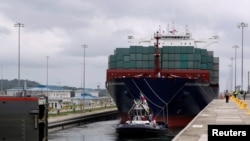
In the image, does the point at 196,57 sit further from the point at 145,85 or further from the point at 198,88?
the point at 145,85

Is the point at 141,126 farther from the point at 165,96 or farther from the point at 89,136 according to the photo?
the point at 165,96

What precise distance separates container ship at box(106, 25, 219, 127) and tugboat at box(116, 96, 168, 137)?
8.40 feet

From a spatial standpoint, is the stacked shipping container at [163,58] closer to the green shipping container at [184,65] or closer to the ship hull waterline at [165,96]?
the green shipping container at [184,65]

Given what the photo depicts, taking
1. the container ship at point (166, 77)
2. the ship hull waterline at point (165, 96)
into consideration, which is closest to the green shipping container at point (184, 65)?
the container ship at point (166, 77)

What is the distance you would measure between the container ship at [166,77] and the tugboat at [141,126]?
2561mm

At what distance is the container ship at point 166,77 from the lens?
172 ft

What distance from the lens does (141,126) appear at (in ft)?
143

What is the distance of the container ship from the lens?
52344 mm

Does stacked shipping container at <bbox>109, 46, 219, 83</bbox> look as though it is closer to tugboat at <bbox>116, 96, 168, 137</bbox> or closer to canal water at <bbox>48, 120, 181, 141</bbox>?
canal water at <bbox>48, 120, 181, 141</bbox>

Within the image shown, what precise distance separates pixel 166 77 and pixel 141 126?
33.8 feet

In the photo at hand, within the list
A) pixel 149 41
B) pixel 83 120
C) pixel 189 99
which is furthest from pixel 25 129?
pixel 149 41

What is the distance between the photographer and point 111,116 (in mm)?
84625

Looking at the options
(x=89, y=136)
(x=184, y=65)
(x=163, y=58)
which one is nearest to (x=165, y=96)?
(x=89, y=136)

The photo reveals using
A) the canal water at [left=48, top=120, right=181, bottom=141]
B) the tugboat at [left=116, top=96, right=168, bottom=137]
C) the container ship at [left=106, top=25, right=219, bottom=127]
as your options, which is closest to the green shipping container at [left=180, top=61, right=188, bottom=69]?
the container ship at [left=106, top=25, right=219, bottom=127]
